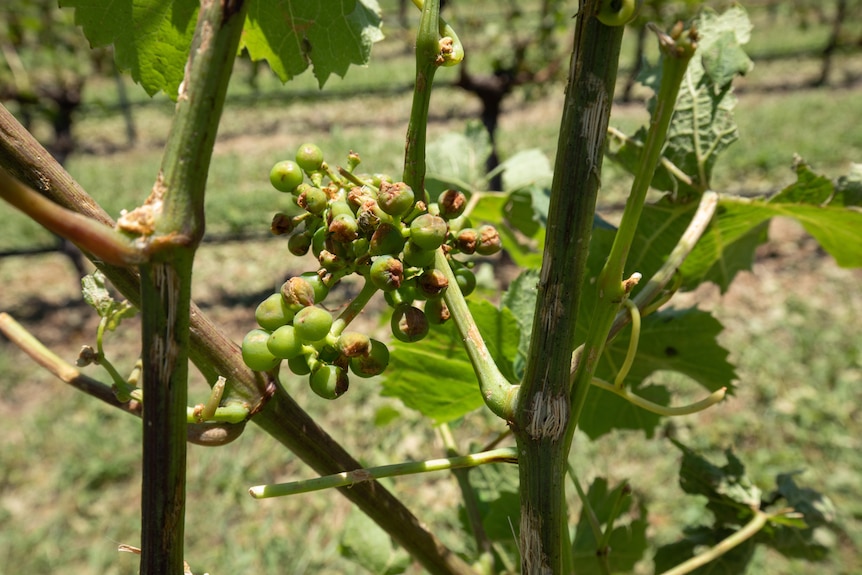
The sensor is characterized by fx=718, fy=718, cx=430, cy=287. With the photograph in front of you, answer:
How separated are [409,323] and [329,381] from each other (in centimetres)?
8

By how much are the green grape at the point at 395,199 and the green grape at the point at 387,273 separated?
4 centimetres

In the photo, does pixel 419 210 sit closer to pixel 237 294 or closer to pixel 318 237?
pixel 318 237

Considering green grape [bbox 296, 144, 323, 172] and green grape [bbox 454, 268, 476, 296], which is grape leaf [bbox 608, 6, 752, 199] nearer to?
green grape [bbox 454, 268, 476, 296]

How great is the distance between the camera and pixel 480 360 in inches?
23.9

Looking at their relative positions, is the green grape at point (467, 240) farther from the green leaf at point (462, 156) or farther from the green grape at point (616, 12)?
the green leaf at point (462, 156)

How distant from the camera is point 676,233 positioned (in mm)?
1095

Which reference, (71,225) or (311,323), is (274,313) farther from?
(71,225)

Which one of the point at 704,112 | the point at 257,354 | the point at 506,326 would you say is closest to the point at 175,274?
the point at 257,354

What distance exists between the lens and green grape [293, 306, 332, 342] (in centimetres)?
57

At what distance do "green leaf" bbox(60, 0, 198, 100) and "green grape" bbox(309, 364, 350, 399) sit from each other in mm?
494

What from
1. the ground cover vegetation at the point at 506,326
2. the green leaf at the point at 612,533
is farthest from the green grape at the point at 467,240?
the green leaf at the point at 612,533

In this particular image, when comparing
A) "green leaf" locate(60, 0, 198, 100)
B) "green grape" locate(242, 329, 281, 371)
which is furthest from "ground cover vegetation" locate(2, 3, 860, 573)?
"green leaf" locate(60, 0, 198, 100)

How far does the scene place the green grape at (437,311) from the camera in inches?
25.8

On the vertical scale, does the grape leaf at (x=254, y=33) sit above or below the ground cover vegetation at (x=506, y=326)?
above
